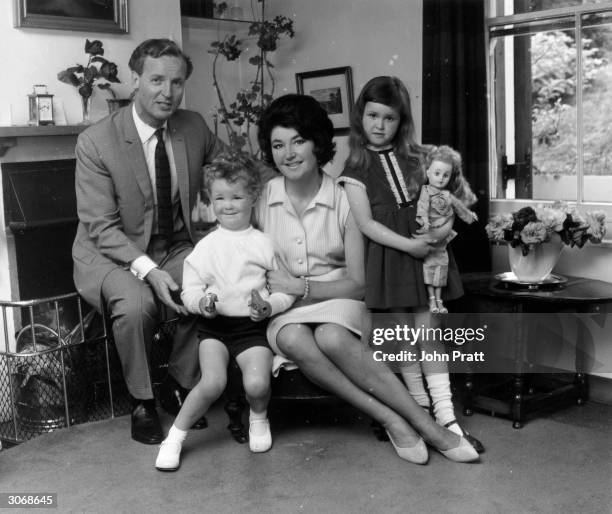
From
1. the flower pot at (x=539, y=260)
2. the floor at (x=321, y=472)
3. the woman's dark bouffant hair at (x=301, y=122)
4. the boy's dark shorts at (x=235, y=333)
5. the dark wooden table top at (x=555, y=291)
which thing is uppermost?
the woman's dark bouffant hair at (x=301, y=122)

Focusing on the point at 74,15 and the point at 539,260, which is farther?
the point at 74,15

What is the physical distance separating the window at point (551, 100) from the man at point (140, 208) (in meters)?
1.47

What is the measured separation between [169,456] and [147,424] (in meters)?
0.31

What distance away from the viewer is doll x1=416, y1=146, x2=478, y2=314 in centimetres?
296

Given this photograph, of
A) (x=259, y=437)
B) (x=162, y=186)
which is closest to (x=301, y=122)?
(x=162, y=186)

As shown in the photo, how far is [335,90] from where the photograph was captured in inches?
177

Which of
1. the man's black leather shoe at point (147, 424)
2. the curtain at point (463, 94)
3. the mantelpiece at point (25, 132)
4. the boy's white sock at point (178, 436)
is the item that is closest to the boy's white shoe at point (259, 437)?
the boy's white sock at point (178, 436)

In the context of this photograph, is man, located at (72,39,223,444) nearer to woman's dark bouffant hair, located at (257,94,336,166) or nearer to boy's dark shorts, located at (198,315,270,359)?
boy's dark shorts, located at (198,315,270,359)

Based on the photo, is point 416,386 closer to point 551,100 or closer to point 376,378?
point 376,378

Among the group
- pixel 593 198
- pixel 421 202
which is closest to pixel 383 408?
pixel 421 202

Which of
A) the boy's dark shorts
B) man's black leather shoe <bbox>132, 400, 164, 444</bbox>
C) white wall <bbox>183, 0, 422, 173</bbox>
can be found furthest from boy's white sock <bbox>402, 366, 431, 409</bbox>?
white wall <bbox>183, 0, 422, 173</bbox>

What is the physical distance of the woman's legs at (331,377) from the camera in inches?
111

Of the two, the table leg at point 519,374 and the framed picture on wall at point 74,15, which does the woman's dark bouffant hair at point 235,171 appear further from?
the framed picture on wall at point 74,15

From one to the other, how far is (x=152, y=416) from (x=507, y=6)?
2.37m
